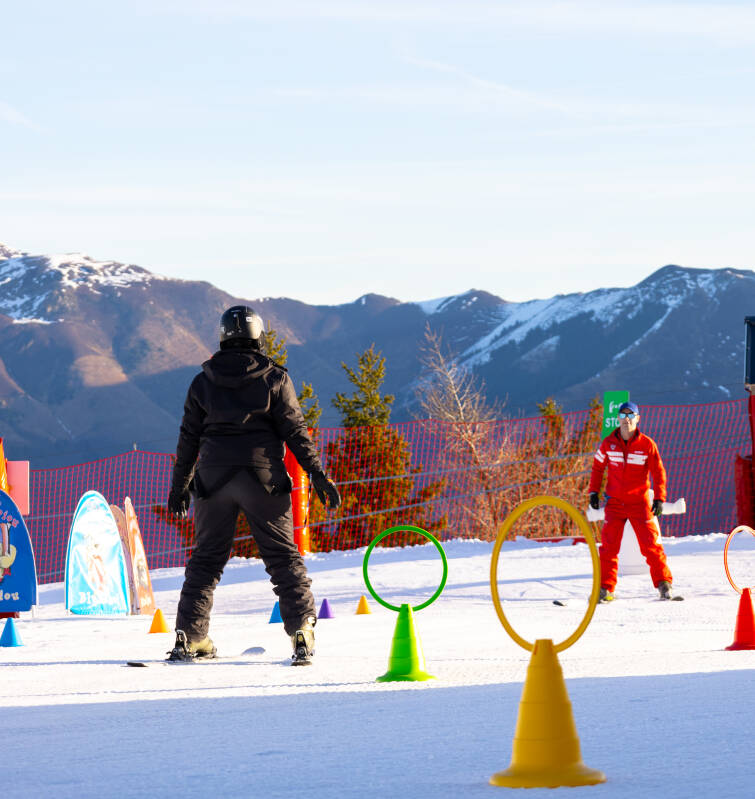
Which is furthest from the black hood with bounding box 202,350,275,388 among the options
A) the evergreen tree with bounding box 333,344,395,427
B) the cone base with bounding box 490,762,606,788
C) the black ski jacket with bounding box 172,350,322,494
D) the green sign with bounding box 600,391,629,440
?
the evergreen tree with bounding box 333,344,395,427

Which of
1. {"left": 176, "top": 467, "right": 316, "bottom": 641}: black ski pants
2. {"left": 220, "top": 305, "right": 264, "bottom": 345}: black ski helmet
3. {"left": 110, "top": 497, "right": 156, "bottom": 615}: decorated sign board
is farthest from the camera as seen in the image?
{"left": 110, "top": 497, "right": 156, "bottom": 615}: decorated sign board

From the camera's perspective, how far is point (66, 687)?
6.28 metres

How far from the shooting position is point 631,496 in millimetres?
11109

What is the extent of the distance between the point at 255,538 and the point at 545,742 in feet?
11.0

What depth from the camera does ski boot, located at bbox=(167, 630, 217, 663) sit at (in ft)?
22.9

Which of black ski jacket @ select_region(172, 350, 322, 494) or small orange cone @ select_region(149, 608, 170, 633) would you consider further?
small orange cone @ select_region(149, 608, 170, 633)

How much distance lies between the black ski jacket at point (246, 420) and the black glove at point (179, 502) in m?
0.13

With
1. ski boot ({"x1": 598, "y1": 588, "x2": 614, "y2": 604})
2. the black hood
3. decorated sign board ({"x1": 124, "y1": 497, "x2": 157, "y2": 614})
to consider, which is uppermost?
the black hood

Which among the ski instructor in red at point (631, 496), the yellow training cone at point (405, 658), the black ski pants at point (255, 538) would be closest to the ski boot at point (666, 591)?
the ski instructor in red at point (631, 496)

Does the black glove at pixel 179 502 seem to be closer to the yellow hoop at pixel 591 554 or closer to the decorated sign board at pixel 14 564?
the yellow hoop at pixel 591 554

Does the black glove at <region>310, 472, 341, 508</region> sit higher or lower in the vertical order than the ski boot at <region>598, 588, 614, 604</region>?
higher

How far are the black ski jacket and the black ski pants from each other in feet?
0.23

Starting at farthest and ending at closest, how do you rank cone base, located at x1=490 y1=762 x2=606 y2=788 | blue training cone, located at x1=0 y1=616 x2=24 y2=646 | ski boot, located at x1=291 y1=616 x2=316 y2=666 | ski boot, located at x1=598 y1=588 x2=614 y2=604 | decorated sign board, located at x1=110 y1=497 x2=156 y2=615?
decorated sign board, located at x1=110 y1=497 x2=156 y2=615
ski boot, located at x1=598 y1=588 x2=614 y2=604
blue training cone, located at x1=0 y1=616 x2=24 y2=646
ski boot, located at x1=291 y1=616 x2=316 y2=666
cone base, located at x1=490 y1=762 x2=606 y2=788

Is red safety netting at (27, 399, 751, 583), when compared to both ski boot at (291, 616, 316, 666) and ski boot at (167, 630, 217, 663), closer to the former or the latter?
ski boot at (167, 630, 217, 663)
